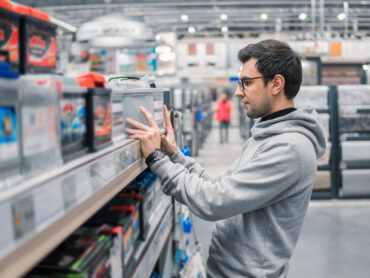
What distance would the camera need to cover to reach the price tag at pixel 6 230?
2.40ft

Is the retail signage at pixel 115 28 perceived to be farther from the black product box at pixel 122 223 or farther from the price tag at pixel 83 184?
Result: the price tag at pixel 83 184

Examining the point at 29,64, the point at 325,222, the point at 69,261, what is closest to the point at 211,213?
the point at 69,261

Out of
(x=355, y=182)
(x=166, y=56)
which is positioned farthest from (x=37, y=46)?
(x=166, y=56)

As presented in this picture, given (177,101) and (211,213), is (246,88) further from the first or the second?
(177,101)

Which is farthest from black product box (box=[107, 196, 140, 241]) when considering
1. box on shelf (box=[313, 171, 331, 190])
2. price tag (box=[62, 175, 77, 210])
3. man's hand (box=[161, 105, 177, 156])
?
box on shelf (box=[313, 171, 331, 190])

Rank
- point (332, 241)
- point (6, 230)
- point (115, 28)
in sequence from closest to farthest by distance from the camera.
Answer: point (6, 230)
point (332, 241)
point (115, 28)

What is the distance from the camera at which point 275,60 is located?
1923 millimetres

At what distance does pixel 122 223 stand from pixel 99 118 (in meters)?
0.40

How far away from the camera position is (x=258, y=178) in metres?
1.76

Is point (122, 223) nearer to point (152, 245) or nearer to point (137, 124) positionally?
point (137, 124)

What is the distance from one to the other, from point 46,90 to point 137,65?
11.6 m

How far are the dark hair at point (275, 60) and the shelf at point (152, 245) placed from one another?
900mm

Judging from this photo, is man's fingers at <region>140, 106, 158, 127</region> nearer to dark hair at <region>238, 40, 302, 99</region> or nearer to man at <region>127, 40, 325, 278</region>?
man at <region>127, 40, 325, 278</region>

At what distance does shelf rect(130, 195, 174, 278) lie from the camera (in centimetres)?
176
